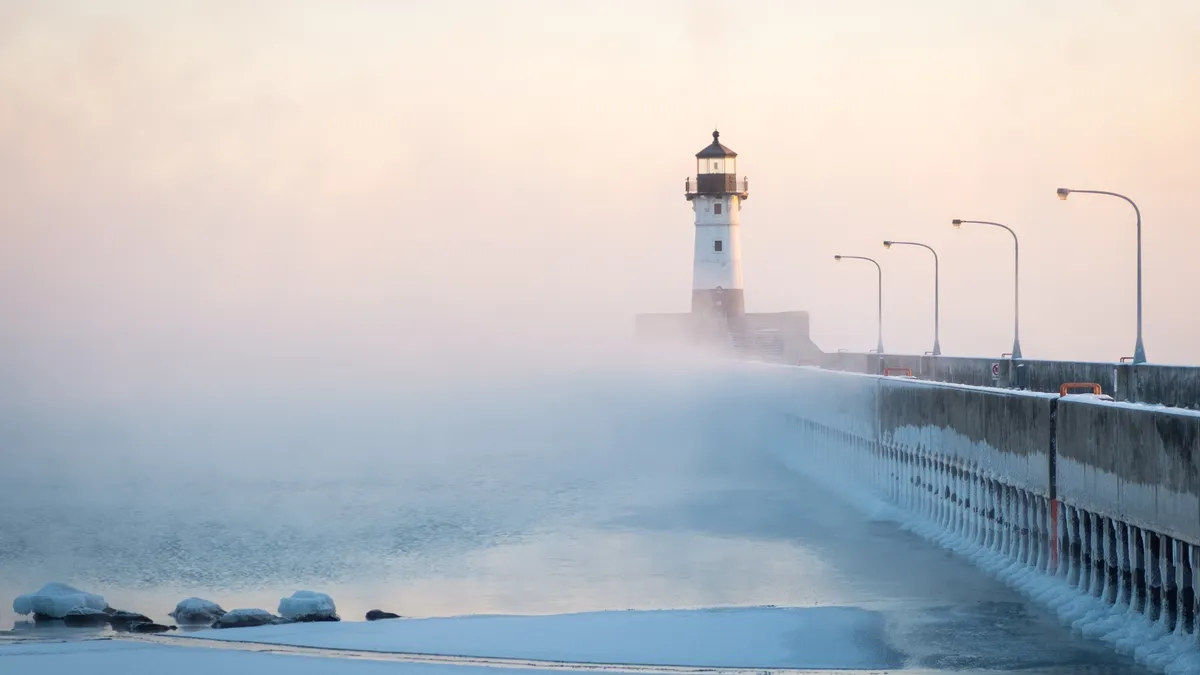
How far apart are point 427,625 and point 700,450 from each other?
3410cm

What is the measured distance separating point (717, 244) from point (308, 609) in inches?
2475

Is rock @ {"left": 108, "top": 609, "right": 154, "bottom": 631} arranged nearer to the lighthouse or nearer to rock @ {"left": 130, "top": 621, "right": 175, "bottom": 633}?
rock @ {"left": 130, "top": 621, "right": 175, "bottom": 633}

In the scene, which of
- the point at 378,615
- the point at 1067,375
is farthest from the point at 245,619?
the point at 1067,375

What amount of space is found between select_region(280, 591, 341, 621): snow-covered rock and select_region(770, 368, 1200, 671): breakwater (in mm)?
8466

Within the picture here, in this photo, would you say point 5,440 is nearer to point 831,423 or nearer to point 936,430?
point 831,423

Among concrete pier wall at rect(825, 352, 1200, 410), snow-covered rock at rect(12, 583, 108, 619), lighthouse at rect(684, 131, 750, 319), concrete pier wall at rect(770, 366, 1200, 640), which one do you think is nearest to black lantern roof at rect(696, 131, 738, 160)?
lighthouse at rect(684, 131, 750, 319)

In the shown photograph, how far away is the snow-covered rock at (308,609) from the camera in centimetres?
1784

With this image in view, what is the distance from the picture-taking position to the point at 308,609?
18.0 metres

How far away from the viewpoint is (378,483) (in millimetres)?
42344

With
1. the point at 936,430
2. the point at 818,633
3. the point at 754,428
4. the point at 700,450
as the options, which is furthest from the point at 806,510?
the point at 754,428

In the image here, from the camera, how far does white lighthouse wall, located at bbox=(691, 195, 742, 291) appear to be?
79562 millimetres

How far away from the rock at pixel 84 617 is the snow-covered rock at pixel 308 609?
7.39 ft

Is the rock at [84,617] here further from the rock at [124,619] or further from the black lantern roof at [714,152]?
the black lantern roof at [714,152]

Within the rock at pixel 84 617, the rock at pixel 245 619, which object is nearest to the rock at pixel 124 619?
the rock at pixel 84 617
